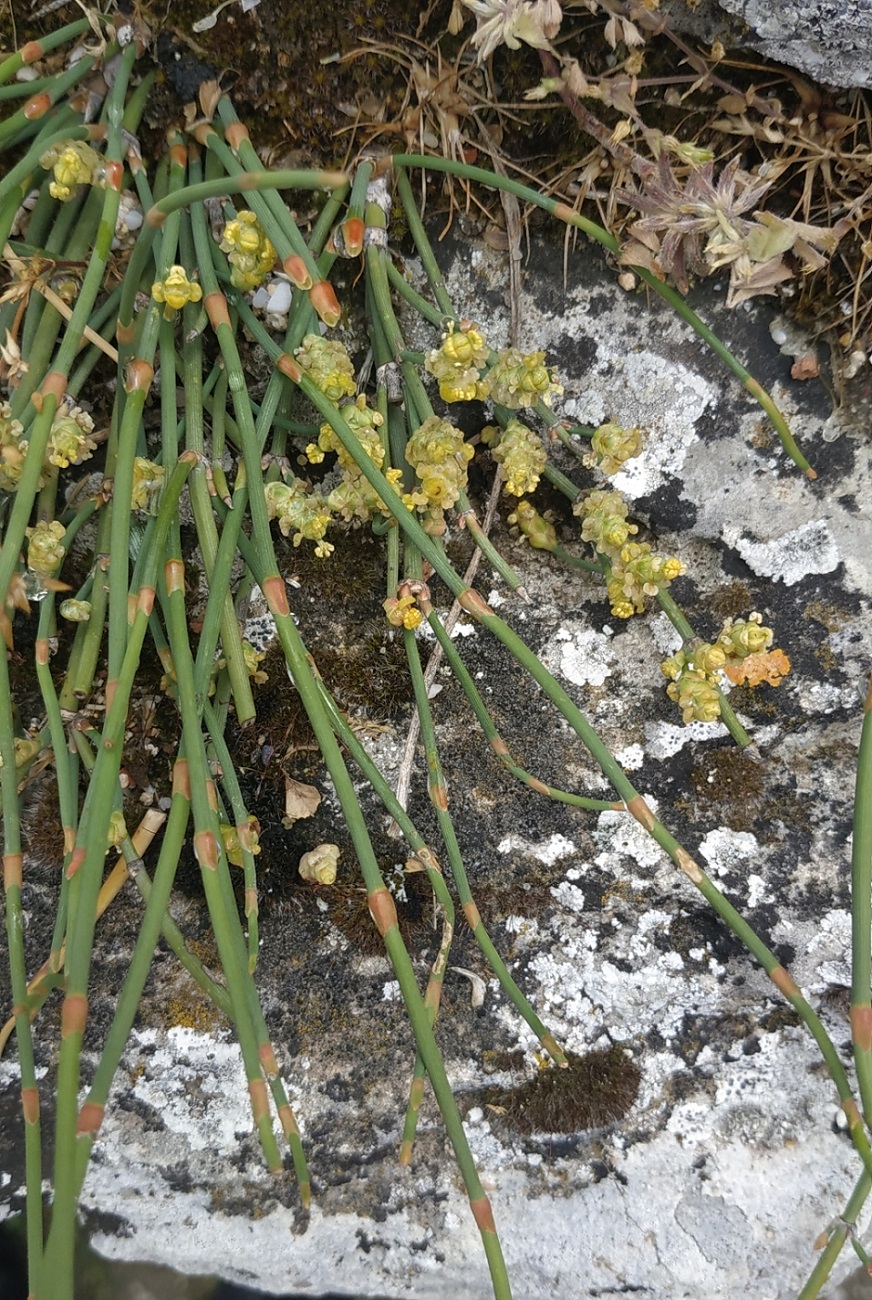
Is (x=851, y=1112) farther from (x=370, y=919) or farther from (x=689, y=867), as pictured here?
(x=370, y=919)

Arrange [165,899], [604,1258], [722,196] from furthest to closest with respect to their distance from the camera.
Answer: [604,1258]
[722,196]
[165,899]

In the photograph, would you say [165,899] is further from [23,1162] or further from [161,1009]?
[23,1162]

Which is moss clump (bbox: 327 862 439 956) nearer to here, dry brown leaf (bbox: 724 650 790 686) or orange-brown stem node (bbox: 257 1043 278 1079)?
orange-brown stem node (bbox: 257 1043 278 1079)

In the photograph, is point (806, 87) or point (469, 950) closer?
point (806, 87)

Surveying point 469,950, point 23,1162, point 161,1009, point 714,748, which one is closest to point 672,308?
point 714,748

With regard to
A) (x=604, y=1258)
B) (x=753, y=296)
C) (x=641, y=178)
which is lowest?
(x=604, y=1258)

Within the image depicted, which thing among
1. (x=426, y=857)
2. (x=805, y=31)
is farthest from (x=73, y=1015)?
(x=805, y=31)

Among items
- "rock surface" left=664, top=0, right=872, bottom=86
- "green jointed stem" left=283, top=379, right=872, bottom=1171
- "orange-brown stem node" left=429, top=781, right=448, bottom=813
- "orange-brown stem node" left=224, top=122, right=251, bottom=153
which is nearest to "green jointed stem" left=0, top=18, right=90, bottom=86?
"orange-brown stem node" left=224, top=122, right=251, bottom=153
